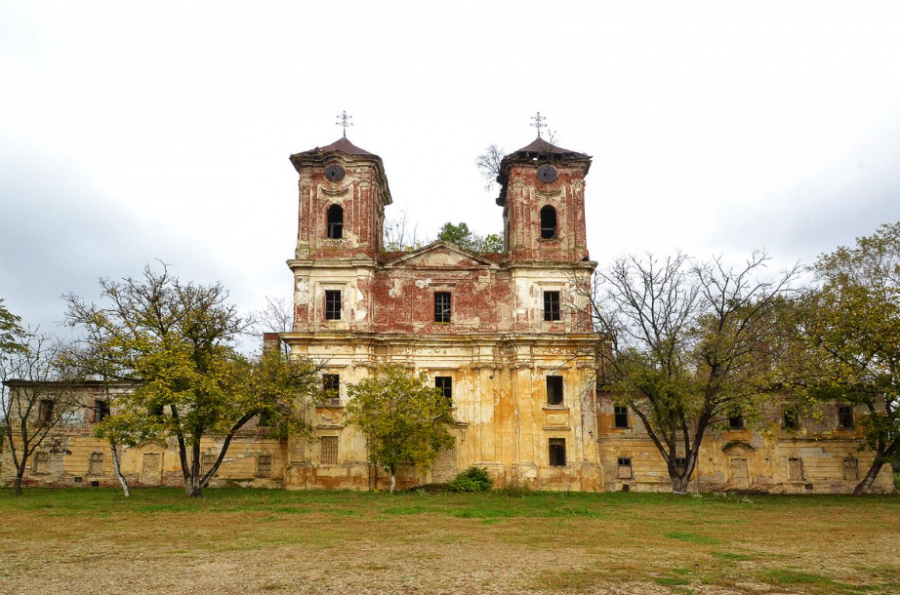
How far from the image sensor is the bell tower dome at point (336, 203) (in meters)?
31.2

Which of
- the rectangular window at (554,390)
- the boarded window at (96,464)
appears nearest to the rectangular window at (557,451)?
the rectangular window at (554,390)

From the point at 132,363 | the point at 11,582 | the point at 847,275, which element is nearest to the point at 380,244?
the point at 132,363

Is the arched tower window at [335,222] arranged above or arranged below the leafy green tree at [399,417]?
above

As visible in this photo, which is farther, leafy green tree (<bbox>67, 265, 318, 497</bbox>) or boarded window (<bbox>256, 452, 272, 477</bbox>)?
boarded window (<bbox>256, 452, 272, 477</bbox>)

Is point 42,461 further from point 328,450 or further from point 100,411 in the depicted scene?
point 328,450

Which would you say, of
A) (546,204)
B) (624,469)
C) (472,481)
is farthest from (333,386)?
(624,469)

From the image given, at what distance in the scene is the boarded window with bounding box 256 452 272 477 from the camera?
3188 cm

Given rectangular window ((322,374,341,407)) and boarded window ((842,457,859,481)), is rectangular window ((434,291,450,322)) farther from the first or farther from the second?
boarded window ((842,457,859,481))

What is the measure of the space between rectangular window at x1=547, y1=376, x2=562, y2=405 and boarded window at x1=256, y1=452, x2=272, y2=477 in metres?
12.6

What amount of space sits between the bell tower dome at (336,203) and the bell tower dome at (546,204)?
626 centimetres

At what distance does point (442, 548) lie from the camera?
1288 centimetres

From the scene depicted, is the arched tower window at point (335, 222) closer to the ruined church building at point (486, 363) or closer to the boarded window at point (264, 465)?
the ruined church building at point (486, 363)

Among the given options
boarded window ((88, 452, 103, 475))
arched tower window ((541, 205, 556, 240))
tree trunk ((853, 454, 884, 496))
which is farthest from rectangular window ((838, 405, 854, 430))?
boarded window ((88, 452, 103, 475))

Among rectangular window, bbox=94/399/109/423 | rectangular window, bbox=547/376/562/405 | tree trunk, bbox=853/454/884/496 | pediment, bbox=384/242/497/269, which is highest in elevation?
pediment, bbox=384/242/497/269
